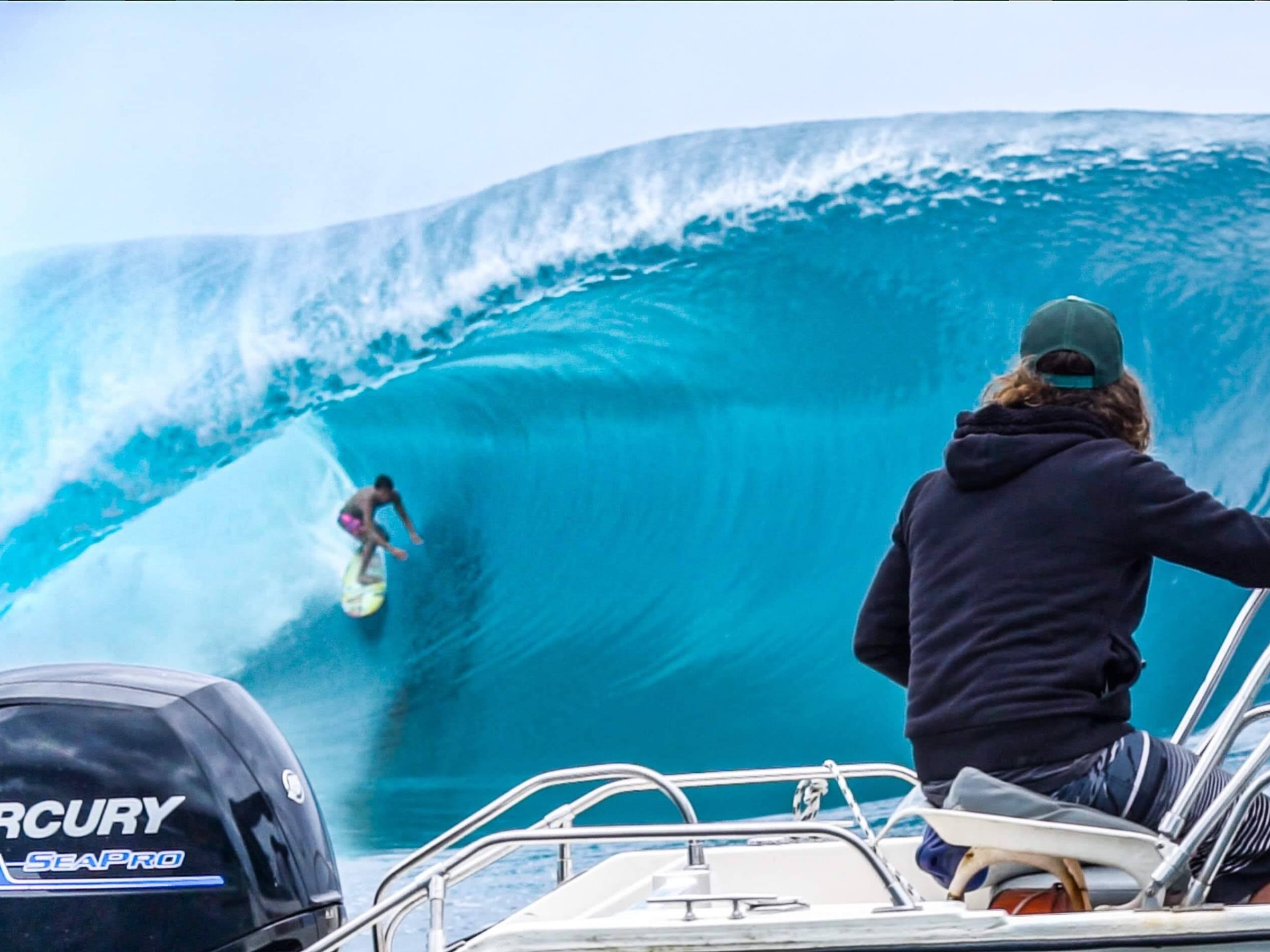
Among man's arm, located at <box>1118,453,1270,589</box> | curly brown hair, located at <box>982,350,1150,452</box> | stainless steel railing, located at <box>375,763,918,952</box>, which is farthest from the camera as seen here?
stainless steel railing, located at <box>375,763,918,952</box>

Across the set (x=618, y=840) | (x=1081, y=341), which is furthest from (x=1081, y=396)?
(x=618, y=840)

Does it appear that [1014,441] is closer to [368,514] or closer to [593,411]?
[368,514]

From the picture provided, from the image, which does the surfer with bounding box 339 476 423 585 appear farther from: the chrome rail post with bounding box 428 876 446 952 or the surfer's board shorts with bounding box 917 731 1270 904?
the surfer's board shorts with bounding box 917 731 1270 904

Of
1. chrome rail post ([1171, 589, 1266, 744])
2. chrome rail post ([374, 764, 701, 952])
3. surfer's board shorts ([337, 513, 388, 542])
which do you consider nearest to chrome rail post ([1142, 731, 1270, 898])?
chrome rail post ([1171, 589, 1266, 744])

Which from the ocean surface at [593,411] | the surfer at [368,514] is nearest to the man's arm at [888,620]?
the ocean surface at [593,411]

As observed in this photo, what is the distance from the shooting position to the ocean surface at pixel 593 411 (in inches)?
378

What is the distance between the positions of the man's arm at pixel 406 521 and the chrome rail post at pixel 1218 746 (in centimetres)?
781

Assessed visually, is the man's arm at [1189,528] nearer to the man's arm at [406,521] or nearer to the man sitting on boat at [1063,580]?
the man sitting on boat at [1063,580]

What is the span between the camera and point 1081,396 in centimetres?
206

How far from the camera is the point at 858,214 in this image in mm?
10203

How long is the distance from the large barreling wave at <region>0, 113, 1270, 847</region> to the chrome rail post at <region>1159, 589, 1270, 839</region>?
7.15 metres

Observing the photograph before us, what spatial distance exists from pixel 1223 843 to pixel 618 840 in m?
0.76

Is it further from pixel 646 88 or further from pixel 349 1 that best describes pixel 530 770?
pixel 349 1

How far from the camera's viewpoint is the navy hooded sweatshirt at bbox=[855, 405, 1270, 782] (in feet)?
6.21
